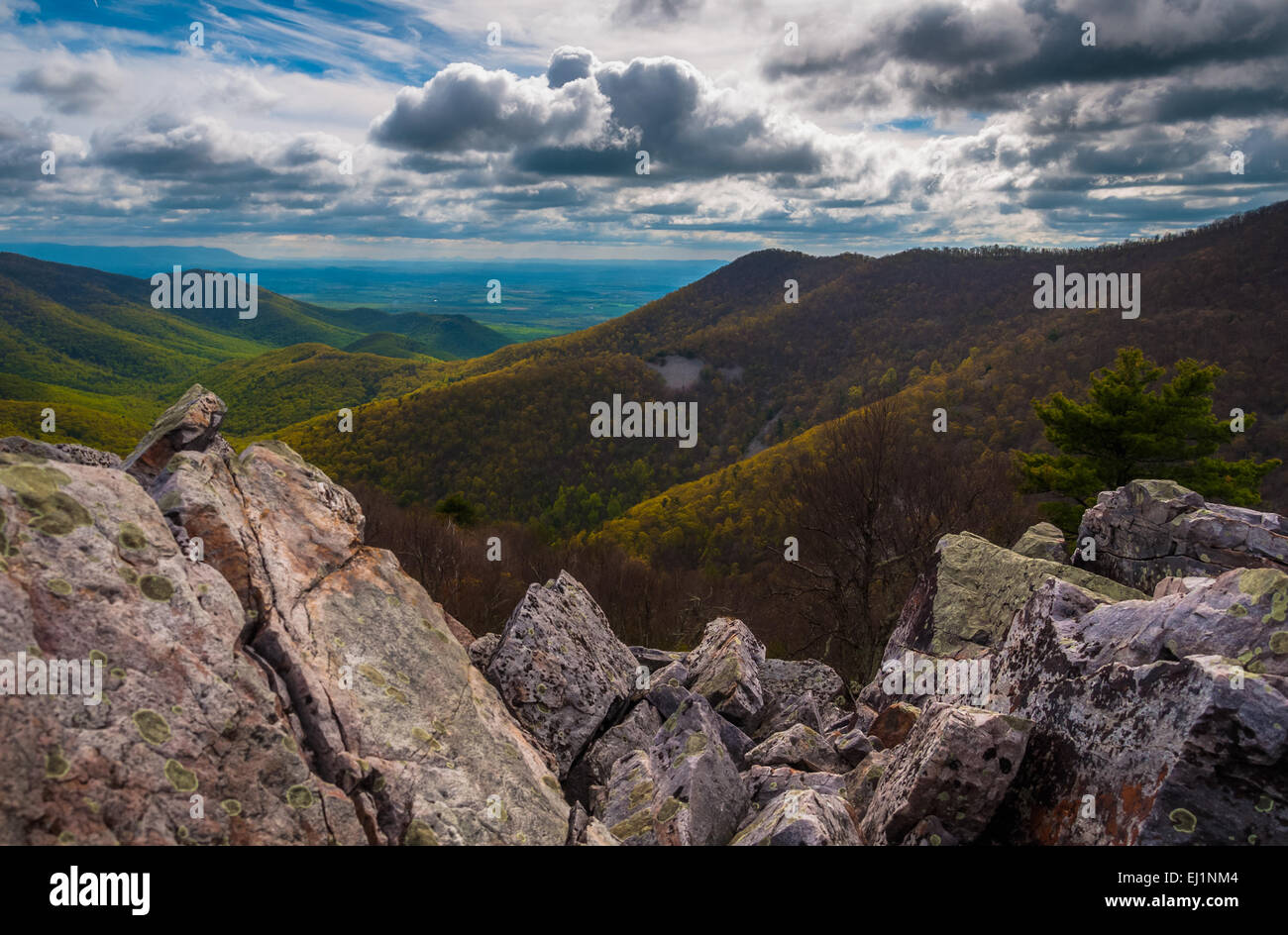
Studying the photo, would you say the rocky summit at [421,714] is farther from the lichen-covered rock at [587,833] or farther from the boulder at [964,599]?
the boulder at [964,599]

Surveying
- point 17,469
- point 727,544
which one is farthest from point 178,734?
point 727,544

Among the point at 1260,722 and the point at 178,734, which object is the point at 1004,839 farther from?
the point at 178,734

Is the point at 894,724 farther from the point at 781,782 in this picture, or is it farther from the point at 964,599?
the point at 964,599

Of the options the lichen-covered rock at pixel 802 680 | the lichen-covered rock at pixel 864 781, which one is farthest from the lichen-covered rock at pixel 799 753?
the lichen-covered rock at pixel 802 680

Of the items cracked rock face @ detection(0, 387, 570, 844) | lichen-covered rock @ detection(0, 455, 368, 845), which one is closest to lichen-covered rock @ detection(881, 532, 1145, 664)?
cracked rock face @ detection(0, 387, 570, 844)

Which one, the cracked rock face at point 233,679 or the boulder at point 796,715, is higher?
the cracked rock face at point 233,679
